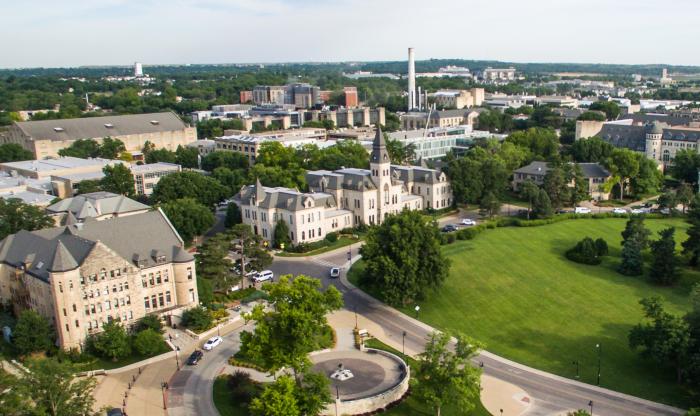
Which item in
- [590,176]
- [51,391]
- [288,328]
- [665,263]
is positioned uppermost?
[288,328]

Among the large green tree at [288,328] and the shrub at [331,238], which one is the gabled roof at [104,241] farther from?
the shrub at [331,238]

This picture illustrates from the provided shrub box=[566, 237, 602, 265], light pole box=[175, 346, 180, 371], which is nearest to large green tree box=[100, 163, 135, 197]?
light pole box=[175, 346, 180, 371]

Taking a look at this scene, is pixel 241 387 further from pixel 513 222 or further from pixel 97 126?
pixel 97 126

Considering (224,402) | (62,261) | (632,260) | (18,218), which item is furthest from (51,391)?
(632,260)

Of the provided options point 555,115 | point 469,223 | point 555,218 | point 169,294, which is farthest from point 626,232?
point 555,115

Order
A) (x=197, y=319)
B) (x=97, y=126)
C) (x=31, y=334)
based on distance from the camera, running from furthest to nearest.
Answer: (x=97, y=126) < (x=197, y=319) < (x=31, y=334)

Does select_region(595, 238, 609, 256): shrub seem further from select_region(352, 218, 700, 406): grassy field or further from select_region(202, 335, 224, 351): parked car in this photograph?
select_region(202, 335, 224, 351): parked car

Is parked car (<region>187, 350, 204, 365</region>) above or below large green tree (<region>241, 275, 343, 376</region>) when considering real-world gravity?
below
